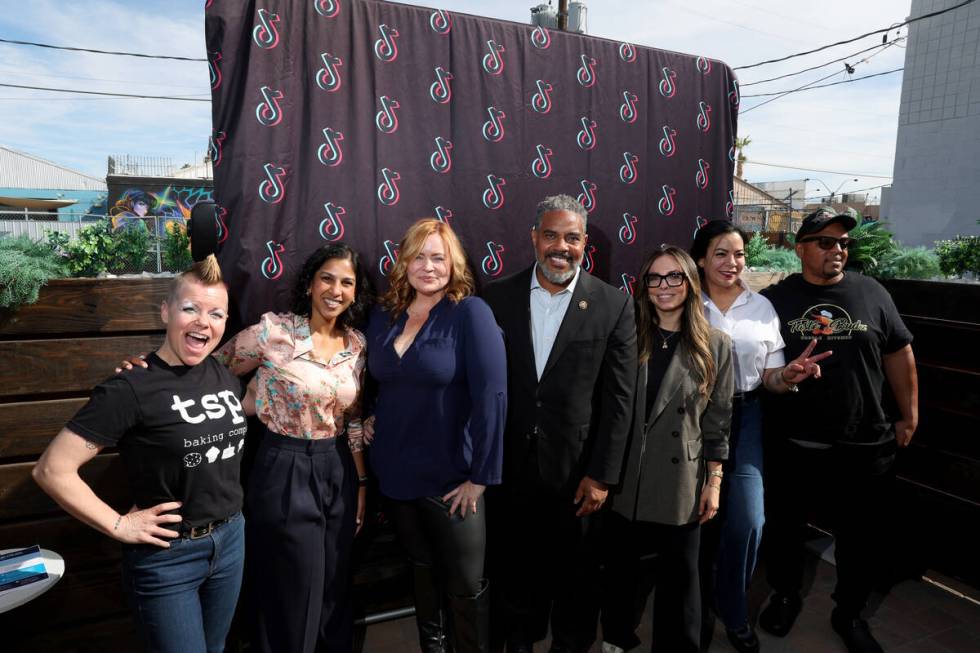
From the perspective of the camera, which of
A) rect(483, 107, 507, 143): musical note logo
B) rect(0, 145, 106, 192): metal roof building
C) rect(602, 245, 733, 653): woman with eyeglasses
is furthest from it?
rect(0, 145, 106, 192): metal roof building

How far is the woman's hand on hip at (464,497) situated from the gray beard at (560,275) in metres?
0.90

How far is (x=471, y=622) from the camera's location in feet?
7.30

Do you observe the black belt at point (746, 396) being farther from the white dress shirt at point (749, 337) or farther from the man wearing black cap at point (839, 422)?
the man wearing black cap at point (839, 422)

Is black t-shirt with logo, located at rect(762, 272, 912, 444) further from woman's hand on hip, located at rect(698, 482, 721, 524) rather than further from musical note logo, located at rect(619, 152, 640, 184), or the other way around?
musical note logo, located at rect(619, 152, 640, 184)

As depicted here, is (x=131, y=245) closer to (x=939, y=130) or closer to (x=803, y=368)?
(x=803, y=368)

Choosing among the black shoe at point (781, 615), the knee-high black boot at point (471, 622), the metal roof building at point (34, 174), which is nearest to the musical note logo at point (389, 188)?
the knee-high black boot at point (471, 622)

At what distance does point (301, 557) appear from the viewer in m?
2.16

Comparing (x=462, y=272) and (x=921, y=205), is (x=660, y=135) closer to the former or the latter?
(x=462, y=272)

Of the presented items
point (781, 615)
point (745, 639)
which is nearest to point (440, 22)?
point (745, 639)

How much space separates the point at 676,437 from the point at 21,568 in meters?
2.57

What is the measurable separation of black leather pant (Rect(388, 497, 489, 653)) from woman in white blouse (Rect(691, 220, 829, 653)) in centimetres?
122

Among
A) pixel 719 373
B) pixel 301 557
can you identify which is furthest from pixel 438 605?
pixel 719 373

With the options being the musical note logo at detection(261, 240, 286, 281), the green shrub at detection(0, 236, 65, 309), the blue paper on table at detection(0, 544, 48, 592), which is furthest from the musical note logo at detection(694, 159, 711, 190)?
the blue paper on table at detection(0, 544, 48, 592)

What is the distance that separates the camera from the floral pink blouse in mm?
2135
